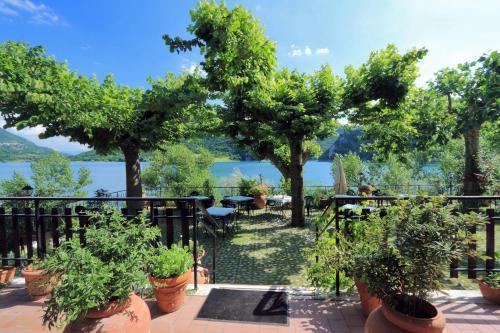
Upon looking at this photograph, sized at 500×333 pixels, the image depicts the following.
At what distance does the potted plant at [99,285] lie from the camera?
64.2 inches

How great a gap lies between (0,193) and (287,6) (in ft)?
44.0

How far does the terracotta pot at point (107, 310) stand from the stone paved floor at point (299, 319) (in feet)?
2.26

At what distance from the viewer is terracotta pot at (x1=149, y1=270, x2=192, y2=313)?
2506 mm

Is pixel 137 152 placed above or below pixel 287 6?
below

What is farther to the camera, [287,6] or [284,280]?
[287,6]

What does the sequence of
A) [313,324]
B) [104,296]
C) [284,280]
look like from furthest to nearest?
[284,280] → [313,324] → [104,296]

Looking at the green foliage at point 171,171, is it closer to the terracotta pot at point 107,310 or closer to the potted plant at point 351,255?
the potted plant at point 351,255

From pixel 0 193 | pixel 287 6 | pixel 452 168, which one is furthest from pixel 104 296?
pixel 452 168

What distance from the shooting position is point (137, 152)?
9008 mm

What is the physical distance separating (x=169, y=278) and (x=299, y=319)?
1391 mm

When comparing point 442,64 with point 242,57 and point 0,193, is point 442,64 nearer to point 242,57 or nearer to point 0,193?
point 242,57

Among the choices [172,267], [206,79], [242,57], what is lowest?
[172,267]

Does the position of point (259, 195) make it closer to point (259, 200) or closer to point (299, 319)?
point (259, 200)

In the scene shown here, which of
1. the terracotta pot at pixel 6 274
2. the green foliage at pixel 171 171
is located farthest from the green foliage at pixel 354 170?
the terracotta pot at pixel 6 274
